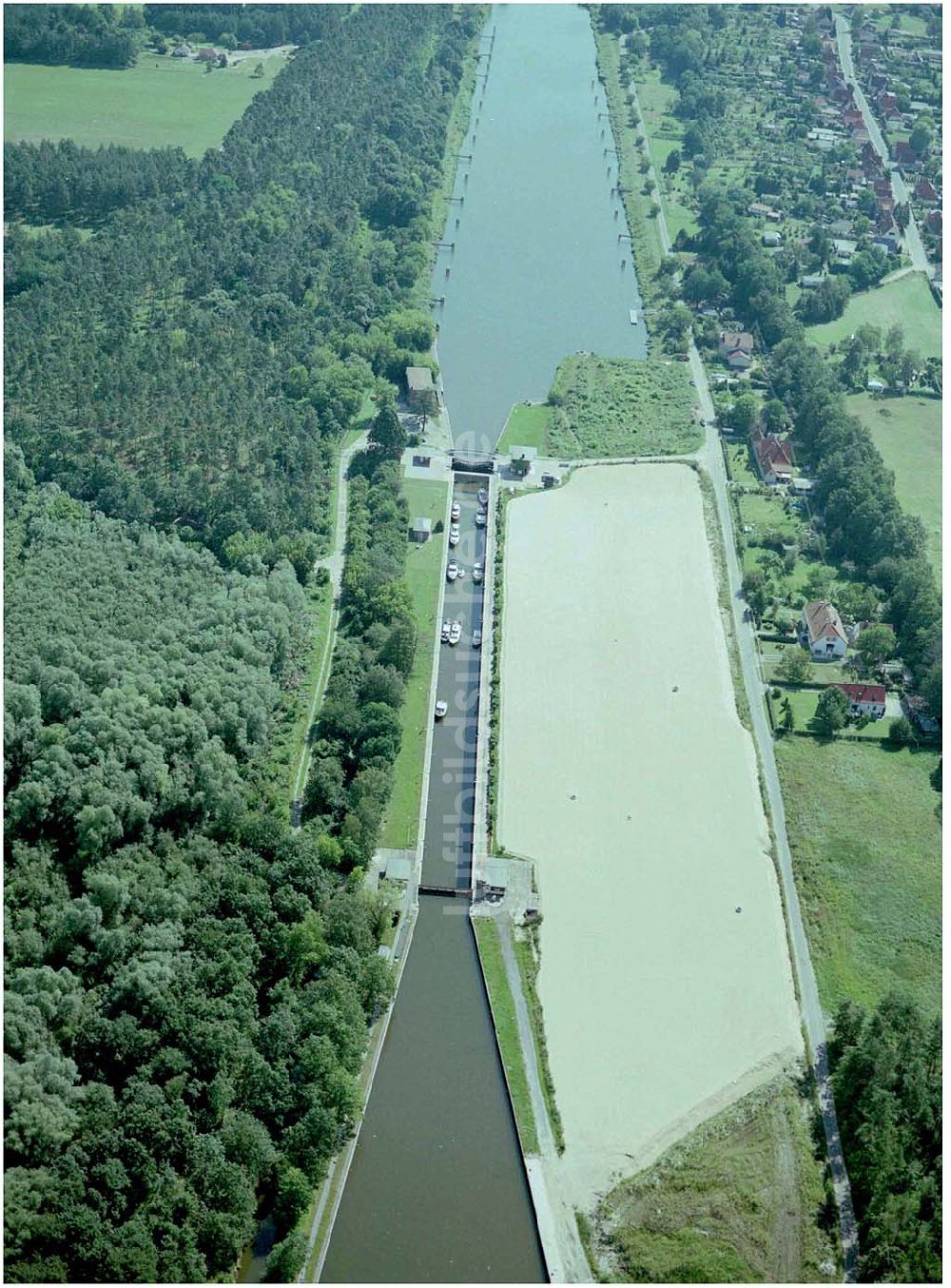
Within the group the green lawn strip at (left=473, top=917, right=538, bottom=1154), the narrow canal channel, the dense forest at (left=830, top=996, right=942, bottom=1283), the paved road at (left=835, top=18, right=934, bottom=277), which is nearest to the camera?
the dense forest at (left=830, top=996, right=942, bottom=1283)

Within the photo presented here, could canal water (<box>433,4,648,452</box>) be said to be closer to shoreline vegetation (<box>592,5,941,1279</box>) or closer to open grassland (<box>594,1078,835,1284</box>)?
shoreline vegetation (<box>592,5,941,1279</box>)

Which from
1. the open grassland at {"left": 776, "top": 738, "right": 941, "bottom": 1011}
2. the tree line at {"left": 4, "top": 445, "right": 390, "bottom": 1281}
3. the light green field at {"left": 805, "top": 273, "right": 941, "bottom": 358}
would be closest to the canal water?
the light green field at {"left": 805, "top": 273, "right": 941, "bottom": 358}

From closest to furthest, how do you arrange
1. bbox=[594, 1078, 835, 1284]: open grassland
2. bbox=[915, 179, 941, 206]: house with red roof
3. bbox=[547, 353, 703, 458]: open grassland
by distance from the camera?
bbox=[594, 1078, 835, 1284]: open grassland, bbox=[547, 353, 703, 458]: open grassland, bbox=[915, 179, 941, 206]: house with red roof

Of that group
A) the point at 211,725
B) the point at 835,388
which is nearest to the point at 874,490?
the point at 835,388

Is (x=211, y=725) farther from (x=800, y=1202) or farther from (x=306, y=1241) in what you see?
(x=800, y=1202)

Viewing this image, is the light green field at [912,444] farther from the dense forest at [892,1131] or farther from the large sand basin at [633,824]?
the dense forest at [892,1131]

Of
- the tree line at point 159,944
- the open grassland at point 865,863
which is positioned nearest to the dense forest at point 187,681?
the tree line at point 159,944

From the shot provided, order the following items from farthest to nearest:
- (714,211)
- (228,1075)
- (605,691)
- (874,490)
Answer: (714,211) → (874,490) → (605,691) → (228,1075)
